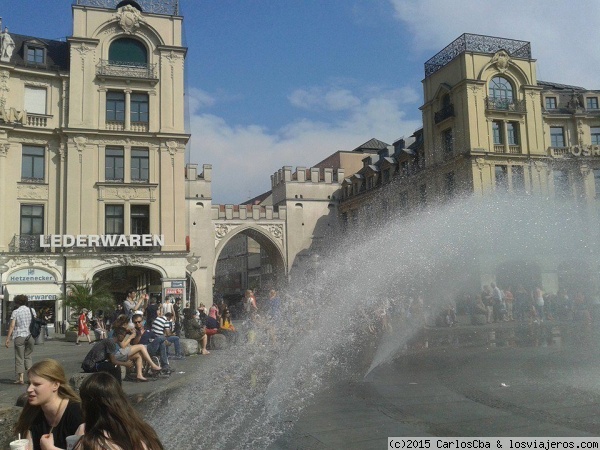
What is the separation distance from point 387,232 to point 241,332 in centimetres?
620

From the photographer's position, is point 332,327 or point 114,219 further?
point 114,219

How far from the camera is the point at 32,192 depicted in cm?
2956

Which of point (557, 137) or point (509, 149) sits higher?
point (557, 137)

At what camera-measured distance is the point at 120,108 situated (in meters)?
31.2

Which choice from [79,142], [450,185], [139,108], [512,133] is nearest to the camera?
[79,142]

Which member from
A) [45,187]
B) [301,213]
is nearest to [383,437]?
[45,187]

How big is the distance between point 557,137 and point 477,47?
8.85 meters

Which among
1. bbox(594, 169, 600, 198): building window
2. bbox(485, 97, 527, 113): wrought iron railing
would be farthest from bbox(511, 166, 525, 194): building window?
bbox(594, 169, 600, 198): building window

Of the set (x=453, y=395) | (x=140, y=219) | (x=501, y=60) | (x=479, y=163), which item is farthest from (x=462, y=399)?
(x=501, y=60)

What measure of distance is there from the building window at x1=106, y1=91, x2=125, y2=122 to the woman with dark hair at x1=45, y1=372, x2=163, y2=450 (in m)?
30.0

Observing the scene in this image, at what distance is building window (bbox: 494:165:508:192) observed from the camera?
34562mm

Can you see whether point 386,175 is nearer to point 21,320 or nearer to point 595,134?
point 595,134

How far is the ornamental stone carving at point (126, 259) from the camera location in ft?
97.0

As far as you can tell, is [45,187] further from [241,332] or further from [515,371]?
[515,371]
